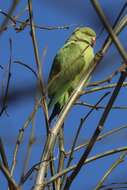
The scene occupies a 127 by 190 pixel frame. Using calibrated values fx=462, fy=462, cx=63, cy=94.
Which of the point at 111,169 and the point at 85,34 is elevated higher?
the point at 85,34

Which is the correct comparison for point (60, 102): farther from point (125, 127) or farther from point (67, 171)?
point (67, 171)

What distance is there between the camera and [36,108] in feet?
6.19

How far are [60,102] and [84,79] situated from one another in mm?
1821

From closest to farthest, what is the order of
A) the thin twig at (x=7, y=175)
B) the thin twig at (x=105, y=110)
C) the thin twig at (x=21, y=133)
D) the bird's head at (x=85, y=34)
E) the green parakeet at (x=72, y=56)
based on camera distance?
the thin twig at (x=105, y=110)
the thin twig at (x=7, y=175)
the thin twig at (x=21, y=133)
the green parakeet at (x=72, y=56)
the bird's head at (x=85, y=34)

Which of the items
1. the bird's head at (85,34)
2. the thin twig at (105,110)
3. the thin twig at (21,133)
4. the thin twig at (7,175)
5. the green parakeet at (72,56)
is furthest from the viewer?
the bird's head at (85,34)

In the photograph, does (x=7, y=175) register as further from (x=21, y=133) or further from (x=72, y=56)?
(x=72, y=56)

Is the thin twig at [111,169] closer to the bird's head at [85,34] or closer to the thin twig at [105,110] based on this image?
the thin twig at [105,110]

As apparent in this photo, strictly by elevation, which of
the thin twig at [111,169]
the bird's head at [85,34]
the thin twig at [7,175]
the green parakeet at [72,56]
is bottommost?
the thin twig at [111,169]

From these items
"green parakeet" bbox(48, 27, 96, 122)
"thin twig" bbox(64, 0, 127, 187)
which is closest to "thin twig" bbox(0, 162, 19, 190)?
"thin twig" bbox(64, 0, 127, 187)

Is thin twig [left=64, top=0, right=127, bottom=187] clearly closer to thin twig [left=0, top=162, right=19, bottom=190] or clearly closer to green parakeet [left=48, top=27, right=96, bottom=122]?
thin twig [left=0, top=162, right=19, bottom=190]

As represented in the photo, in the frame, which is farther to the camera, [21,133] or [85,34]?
[85,34]

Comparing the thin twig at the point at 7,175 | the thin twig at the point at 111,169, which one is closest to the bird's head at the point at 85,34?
the thin twig at the point at 111,169

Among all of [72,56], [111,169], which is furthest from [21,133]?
[72,56]

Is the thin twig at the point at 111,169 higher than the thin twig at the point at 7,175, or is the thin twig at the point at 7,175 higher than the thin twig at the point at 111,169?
the thin twig at the point at 7,175
